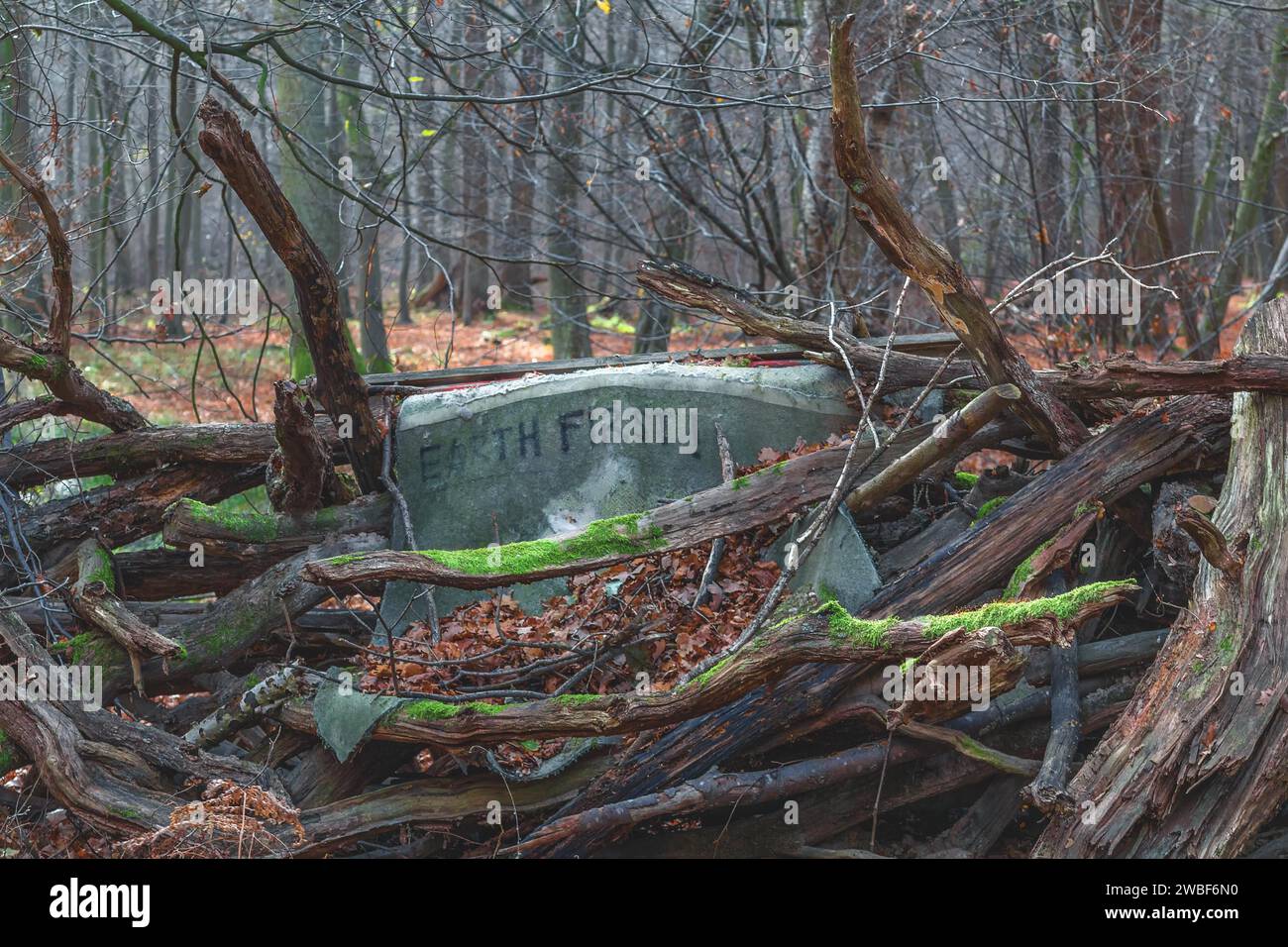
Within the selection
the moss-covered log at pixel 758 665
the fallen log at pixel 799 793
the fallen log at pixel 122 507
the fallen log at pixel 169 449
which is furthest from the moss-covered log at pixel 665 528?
the fallen log at pixel 122 507

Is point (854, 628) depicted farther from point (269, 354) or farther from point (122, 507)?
point (269, 354)

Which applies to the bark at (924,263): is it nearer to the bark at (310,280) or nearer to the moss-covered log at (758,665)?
the moss-covered log at (758,665)

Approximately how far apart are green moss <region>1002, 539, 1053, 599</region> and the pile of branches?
17mm

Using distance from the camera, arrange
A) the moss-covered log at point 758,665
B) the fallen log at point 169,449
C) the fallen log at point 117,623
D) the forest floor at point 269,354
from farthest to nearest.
Result: the forest floor at point 269,354
the fallen log at point 169,449
the fallen log at point 117,623
the moss-covered log at point 758,665

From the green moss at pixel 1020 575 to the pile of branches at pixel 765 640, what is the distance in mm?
17

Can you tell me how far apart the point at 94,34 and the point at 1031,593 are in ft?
21.1

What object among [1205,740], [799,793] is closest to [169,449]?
[799,793]

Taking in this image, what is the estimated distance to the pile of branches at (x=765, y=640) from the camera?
501 centimetres

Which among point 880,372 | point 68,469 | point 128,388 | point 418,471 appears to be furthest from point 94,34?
point 128,388

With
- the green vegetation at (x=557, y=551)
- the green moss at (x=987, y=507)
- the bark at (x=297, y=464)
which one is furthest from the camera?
the green moss at (x=987, y=507)

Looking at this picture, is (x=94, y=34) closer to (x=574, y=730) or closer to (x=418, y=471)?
(x=418, y=471)

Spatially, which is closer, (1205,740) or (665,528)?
(1205,740)

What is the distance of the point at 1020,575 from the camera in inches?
237

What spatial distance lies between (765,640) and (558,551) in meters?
1.33
